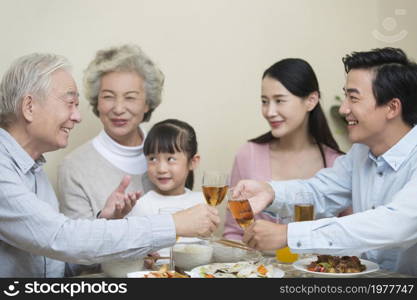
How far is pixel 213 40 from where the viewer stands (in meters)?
3.30

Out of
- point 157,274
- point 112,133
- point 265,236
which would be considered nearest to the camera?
point 157,274

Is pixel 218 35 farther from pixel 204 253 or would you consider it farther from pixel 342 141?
pixel 204 253

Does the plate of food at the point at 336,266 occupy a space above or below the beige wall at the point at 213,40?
below

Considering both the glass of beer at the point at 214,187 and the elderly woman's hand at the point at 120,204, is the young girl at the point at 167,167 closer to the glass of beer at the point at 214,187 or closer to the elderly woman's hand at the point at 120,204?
the elderly woman's hand at the point at 120,204

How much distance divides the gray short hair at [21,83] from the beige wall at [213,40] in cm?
96

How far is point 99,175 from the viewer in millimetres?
2510

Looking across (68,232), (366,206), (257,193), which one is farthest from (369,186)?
(68,232)

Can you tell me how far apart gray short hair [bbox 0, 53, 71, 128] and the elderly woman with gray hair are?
2.13 ft

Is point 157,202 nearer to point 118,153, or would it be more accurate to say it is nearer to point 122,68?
point 118,153

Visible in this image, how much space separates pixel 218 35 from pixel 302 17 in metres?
0.65

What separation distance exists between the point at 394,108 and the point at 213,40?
4.86 ft

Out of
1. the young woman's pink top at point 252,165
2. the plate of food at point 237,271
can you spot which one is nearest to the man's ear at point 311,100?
the young woman's pink top at point 252,165

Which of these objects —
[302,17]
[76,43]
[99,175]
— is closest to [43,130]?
[99,175]

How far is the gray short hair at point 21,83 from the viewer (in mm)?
1809
